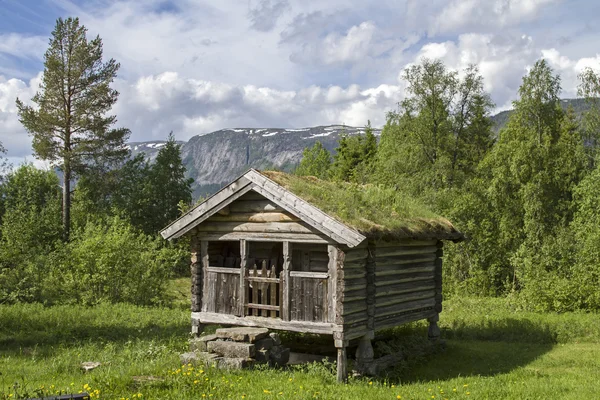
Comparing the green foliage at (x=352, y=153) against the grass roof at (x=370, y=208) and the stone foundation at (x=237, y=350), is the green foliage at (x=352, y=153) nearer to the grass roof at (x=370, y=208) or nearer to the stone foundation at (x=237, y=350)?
the grass roof at (x=370, y=208)

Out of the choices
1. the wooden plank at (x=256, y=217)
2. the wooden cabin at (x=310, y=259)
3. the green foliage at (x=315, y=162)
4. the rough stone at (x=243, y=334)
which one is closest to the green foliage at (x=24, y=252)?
the wooden cabin at (x=310, y=259)

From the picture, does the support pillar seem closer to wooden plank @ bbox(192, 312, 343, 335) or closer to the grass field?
the grass field

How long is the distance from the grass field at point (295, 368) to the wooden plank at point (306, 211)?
295 centimetres

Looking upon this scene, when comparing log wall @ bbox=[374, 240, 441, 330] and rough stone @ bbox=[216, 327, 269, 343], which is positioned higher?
log wall @ bbox=[374, 240, 441, 330]

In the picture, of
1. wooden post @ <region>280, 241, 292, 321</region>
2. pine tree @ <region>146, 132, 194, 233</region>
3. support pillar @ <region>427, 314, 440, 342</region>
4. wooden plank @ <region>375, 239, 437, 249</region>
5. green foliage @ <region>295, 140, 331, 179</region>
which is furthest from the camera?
green foliage @ <region>295, 140, 331, 179</region>

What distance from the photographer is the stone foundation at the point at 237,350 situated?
12664 millimetres

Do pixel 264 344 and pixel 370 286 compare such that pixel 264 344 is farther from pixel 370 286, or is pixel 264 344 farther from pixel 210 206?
pixel 210 206

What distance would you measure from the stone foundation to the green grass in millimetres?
398

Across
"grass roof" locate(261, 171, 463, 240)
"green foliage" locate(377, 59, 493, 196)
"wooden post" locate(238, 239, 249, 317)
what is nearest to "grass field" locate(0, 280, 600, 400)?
"wooden post" locate(238, 239, 249, 317)

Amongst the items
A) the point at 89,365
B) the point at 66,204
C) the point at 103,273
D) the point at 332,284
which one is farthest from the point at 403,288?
the point at 66,204

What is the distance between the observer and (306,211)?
13.0m

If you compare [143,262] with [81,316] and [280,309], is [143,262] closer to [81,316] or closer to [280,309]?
[81,316]

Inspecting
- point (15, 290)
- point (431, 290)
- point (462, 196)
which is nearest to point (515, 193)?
point (462, 196)

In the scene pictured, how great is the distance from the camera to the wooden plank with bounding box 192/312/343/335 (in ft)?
43.8
